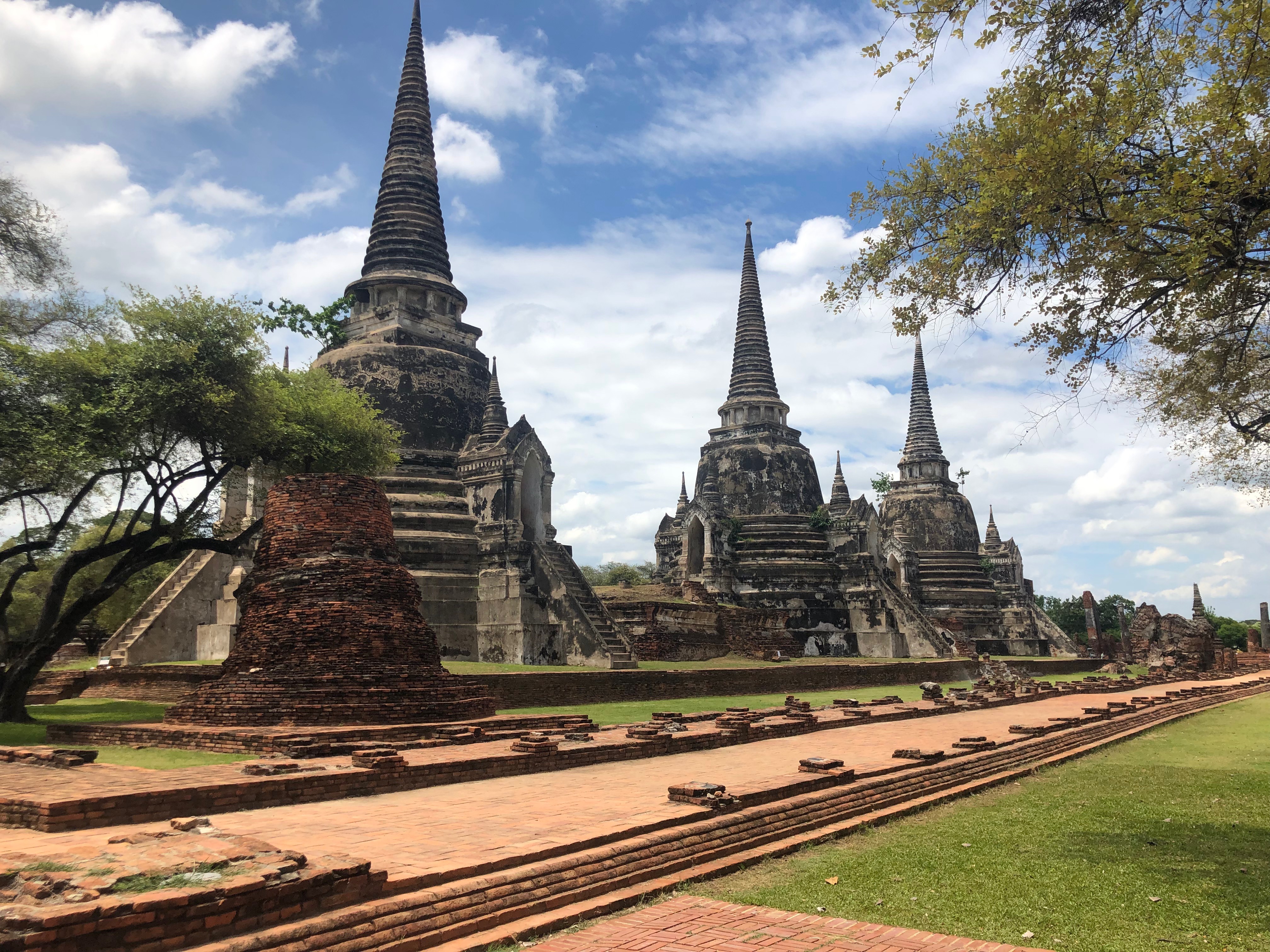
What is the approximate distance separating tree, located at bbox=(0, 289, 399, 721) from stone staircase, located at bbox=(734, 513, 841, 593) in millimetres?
19327

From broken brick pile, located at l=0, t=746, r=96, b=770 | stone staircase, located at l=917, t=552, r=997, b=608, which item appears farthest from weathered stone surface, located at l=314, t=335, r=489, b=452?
stone staircase, located at l=917, t=552, r=997, b=608

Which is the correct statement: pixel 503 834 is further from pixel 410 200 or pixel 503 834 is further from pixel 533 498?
pixel 410 200

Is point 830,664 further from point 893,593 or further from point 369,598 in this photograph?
point 369,598

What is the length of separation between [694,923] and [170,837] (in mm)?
2850

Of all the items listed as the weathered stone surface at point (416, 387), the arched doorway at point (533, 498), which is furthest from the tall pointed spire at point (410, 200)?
the arched doorway at point (533, 498)

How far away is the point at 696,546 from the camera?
117 feet

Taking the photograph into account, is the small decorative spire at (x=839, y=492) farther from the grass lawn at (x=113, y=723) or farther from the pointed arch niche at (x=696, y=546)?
the grass lawn at (x=113, y=723)

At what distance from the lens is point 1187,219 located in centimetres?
716

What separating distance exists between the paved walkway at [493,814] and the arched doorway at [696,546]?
75.3ft

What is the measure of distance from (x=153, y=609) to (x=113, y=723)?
10.3 metres

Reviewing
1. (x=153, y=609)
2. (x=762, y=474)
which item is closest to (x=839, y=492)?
(x=762, y=474)

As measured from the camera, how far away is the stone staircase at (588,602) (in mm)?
21219

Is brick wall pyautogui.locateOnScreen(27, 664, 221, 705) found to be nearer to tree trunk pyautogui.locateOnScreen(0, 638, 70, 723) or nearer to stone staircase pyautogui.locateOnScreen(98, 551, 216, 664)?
stone staircase pyautogui.locateOnScreen(98, 551, 216, 664)

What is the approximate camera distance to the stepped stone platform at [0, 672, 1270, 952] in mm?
4348
